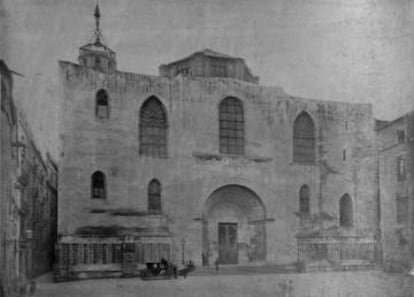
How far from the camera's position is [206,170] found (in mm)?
6090

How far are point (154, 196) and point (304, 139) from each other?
5.19ft

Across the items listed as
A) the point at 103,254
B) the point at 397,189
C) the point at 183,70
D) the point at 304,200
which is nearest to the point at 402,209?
the point at 397,189

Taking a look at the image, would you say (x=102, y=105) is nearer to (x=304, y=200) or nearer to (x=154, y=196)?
(x=154, y=196)

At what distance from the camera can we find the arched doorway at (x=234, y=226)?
6.14 m

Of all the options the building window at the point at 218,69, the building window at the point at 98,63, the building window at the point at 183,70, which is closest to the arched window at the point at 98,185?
the building window at the point at 98,63

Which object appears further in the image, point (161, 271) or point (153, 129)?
point (153, 129)

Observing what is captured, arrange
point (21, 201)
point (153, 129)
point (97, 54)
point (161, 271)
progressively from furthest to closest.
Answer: point (153, 129) → point (161, 271) → point (97, 54) → point (21, 201)

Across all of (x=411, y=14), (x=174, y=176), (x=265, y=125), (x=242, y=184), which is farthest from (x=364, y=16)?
(x=174, y=176)

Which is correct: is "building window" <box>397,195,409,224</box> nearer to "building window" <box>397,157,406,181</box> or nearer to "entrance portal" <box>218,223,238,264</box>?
"building window" <box>397,157,406,181</box>

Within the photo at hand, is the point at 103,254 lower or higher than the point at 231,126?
lower

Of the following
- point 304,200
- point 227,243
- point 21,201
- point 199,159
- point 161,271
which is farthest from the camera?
point 304,200

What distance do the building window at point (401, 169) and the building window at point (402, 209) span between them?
0.19 m

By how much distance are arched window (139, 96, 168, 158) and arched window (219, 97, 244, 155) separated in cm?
56

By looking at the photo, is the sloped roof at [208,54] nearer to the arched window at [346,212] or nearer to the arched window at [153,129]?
the arched window at [153,129]
